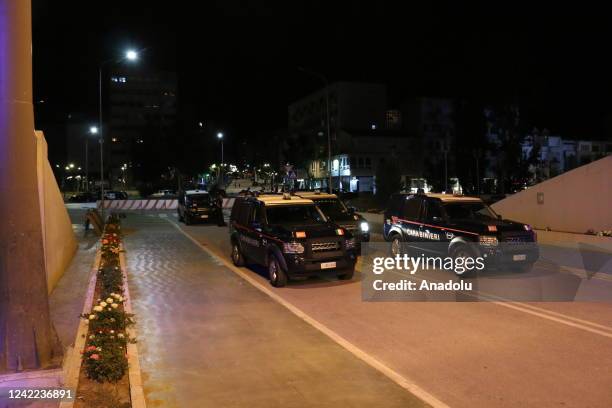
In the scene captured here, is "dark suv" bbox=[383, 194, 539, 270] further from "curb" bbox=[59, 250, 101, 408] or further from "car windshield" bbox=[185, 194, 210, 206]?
"car windshield" bbox=[185, 194, 210, 206]

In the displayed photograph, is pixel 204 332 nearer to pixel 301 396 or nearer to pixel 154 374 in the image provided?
pixel 154 374

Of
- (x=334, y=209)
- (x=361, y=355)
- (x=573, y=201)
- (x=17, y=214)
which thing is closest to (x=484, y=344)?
(x=361, y=355)

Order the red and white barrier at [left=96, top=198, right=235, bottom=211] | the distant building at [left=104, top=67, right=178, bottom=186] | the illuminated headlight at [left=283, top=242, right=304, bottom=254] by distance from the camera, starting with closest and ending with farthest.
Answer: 1. the illuminated headlight at [left=283, top=242, right=304, bottom=254]
2. the red and white barrier at [left=96, top=198, right=235, bottom=211]
3. the distant building at [left=104, top=67, right=178, bottom=186]

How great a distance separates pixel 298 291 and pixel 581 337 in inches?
208

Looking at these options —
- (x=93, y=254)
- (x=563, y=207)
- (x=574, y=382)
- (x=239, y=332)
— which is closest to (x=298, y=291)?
(x=239, y=332)

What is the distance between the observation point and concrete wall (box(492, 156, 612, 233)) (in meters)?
16.9

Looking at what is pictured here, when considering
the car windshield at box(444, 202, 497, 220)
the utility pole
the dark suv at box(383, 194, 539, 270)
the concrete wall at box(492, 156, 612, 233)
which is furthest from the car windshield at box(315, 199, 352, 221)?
the utility pole

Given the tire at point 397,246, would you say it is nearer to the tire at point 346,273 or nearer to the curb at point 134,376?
the tire at point 346,273

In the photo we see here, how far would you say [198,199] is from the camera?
28.2m

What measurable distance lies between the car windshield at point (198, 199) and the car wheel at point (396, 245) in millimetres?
15227

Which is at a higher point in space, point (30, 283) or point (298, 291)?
point (30, 283)

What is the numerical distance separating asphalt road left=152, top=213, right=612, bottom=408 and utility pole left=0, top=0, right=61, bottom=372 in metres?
3.78

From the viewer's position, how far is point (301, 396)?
544cm

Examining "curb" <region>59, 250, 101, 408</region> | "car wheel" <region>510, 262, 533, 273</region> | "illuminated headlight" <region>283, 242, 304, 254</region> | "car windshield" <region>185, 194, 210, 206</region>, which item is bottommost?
"curb" <region>59, 250, 101, 408</region>
